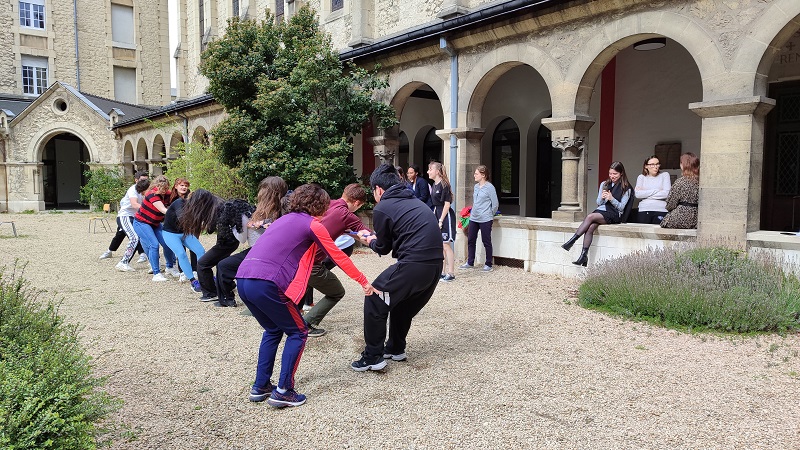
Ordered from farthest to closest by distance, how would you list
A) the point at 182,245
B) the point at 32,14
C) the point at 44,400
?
the point at 32,14 → the point at 182,245 → the point at 44,400

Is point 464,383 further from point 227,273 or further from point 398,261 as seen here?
point 227,273

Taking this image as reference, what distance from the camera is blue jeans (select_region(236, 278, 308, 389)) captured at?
3611 mm

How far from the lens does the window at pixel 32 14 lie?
29.4m

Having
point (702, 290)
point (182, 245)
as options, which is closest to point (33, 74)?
point (182, 245)

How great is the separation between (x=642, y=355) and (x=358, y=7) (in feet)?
41.1

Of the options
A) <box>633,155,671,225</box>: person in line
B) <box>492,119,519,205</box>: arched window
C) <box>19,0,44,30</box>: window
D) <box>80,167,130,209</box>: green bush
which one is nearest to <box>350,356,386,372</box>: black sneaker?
<box>633,155,671,225</box>: person in line

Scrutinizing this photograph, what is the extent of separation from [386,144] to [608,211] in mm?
5245

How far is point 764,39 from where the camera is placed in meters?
6.28

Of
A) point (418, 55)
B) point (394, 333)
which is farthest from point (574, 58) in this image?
point (394, 333)

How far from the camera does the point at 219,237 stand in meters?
6.75

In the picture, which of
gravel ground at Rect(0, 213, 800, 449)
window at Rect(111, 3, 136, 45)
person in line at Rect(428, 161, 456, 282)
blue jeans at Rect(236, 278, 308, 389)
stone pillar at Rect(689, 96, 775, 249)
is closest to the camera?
gravel ground at Rect(0, 213, 800, 449)

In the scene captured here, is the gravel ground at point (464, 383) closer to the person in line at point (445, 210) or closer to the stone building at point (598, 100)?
the person in line at point (445, 210)

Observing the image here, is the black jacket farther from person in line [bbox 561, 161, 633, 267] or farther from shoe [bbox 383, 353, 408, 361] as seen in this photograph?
person in line [bbox 561, 161, 633, 267]

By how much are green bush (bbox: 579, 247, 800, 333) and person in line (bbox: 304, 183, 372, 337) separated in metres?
3.15
